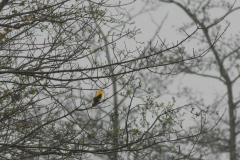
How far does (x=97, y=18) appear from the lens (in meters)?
4.78

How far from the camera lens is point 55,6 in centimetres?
478

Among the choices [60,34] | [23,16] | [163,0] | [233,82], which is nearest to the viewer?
[60,34]

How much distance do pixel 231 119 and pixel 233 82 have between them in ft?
5.96

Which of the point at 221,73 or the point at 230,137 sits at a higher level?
the point at 221,73

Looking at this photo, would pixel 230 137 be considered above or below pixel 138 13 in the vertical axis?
below

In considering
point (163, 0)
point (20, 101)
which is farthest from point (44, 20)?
point (163, 0)

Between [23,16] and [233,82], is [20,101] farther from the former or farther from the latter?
[233,82]

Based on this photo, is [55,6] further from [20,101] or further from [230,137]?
[230,137]

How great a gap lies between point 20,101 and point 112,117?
4.53 ft

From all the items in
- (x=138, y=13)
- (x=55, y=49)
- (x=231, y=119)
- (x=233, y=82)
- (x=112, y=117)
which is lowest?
(x=112, y=117)

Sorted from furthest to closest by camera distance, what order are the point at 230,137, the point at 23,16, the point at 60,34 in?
the point at 230,137, the point at 23,16, the point at 60,34

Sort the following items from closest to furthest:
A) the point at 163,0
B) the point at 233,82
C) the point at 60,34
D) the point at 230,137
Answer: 1. the point at 60,34
2. the point at 230,137
3. the point at 233,82
4. the point at 163,0

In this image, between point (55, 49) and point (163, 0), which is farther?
point (163, 0)

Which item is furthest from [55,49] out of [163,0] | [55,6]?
[163,0]
